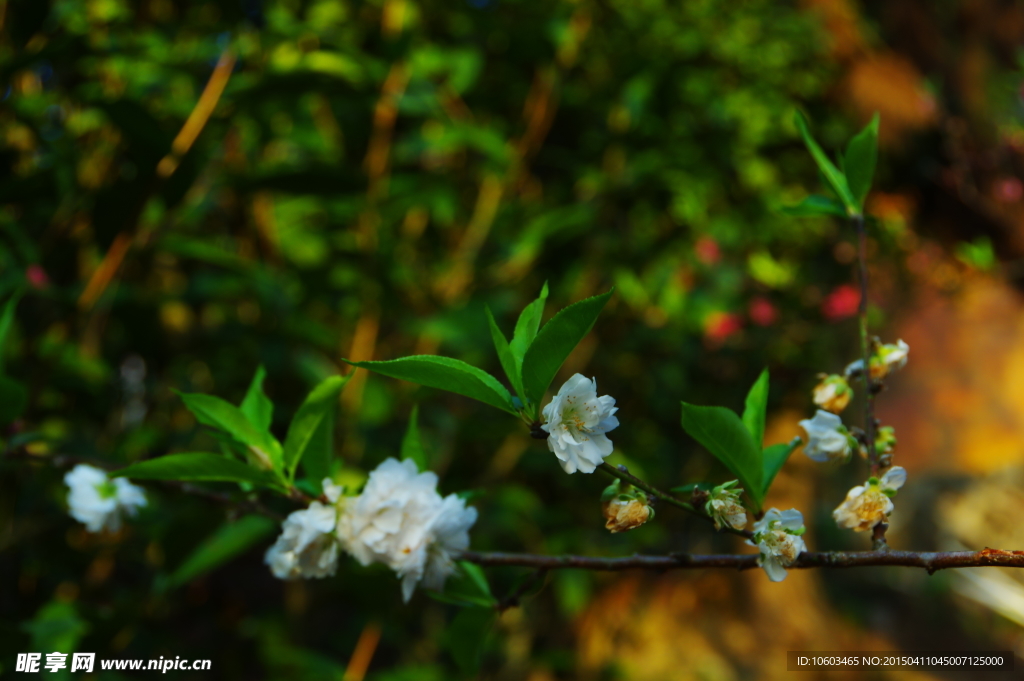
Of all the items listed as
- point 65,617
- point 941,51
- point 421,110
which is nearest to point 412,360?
point 65,617

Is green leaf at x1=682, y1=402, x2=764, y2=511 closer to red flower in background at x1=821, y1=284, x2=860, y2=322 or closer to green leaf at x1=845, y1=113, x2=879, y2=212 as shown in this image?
green leaf at x1=845, y1=113, x2=879, y2=212

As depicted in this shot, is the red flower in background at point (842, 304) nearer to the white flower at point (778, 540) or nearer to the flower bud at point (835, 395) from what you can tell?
the flower bud at point (835, 395)

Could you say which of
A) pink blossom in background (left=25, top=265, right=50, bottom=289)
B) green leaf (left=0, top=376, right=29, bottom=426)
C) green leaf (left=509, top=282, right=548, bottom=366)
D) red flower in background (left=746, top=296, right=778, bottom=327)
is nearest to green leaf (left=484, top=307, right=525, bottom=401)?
green leaf (left=509, top=282, right=548, bottom=366)

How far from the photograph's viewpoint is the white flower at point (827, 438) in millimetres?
489

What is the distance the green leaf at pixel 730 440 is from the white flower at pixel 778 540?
3cm

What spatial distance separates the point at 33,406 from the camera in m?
0.96

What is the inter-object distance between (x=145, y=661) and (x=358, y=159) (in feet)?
3.71

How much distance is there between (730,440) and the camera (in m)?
0.45

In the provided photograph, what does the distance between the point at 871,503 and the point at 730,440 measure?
104 mm

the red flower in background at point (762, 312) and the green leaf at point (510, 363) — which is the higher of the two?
the green leaf at point (510, 363)

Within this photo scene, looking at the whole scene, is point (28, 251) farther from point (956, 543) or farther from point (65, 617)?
point (956, 543)

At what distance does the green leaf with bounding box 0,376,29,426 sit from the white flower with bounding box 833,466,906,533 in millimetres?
699

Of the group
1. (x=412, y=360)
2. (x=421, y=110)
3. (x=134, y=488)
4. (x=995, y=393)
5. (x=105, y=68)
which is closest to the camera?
(x=412, y=360)

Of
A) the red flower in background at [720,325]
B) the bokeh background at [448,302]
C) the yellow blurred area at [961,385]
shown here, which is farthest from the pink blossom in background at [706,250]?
the yellow blurred area at [961,385]
